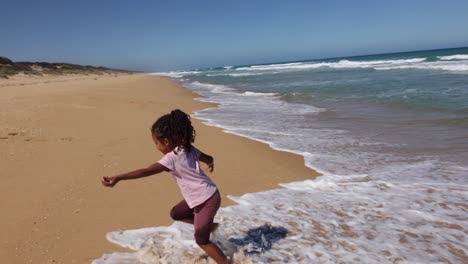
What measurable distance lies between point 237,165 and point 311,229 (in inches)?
90.8

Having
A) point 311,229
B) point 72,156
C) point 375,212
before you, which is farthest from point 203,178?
point 72,156

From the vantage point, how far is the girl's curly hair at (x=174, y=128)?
266cm

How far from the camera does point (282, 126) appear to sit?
9297 mm

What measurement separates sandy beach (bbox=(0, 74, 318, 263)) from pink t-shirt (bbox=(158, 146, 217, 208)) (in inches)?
37.9

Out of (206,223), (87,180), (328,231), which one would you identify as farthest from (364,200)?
(87,180)

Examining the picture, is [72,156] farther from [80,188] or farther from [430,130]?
[430,130]

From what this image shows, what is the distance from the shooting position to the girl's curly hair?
2.66 m

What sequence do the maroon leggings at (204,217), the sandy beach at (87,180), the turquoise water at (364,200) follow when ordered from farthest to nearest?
the sandy beach at (87,180) < the turquoise water at (364,200) < the maroon leggings at (204,217)

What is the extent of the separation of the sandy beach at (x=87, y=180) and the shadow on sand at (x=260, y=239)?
76 centimetres

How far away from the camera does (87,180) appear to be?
4797 mm

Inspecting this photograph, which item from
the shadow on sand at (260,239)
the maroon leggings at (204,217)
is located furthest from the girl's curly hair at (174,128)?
the shadow on sand at (260,239)

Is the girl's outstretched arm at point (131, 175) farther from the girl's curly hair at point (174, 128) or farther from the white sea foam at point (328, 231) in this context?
the white sea foam at point (328, 231)

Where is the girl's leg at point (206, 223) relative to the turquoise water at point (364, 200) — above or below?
above

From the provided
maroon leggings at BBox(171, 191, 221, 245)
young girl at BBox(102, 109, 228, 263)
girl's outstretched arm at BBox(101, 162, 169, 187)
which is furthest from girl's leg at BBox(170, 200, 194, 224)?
girl's outstretched arm at BBox(101, 162, 169, 187)
